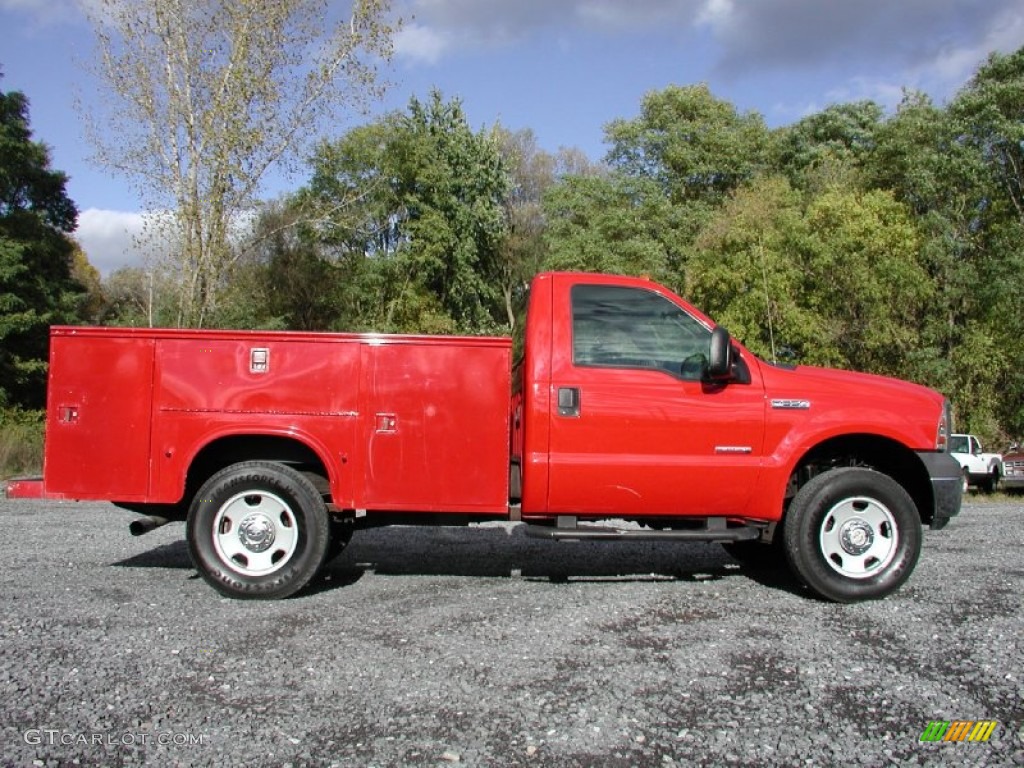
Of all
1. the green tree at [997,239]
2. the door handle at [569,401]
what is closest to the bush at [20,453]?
the door handle at [569,401]

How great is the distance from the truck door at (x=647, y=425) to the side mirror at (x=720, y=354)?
0.22m

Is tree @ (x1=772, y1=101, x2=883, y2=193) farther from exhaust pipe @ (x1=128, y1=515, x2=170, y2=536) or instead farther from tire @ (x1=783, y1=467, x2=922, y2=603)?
exhaust pipe @ (x1=128, y1=515, x2=170, y2=536)

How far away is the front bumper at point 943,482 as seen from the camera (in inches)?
238

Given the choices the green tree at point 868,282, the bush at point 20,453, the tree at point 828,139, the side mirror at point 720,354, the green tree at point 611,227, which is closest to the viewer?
the side mirror at point 720,354

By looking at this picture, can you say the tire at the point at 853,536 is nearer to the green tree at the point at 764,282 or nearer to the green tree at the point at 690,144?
the green tree at the point at 764,282

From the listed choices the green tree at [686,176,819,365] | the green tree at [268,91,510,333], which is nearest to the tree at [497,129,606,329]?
the green tree at [268,91,510,333]

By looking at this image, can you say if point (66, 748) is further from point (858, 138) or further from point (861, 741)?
point (858, 138)

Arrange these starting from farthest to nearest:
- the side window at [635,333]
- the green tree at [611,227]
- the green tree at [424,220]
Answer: the green tree at [424,220], the green tree at [611,227], the side window at [635,333]

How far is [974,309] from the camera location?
2648cm

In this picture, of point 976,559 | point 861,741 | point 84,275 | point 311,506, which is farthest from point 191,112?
point 84,275

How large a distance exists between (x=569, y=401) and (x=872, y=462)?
7.77 ft

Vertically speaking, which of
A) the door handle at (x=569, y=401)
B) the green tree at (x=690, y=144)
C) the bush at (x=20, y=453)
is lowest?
the bush at (x=20, y=453)

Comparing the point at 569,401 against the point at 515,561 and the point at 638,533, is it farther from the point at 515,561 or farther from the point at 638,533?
the point at 515,561

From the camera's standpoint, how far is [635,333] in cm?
610
